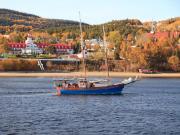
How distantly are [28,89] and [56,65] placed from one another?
59979 millimetres

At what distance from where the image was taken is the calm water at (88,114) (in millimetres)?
55656

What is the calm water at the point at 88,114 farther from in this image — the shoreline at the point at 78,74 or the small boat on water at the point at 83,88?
the shoreline at the point at 78,74

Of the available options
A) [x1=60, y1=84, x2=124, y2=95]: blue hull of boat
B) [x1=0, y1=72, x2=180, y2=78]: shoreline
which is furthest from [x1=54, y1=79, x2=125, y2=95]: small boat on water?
[x1=0, y1=72, x2=180, y2=78]: shoreline

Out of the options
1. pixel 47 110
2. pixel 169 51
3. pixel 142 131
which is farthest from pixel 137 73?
pixel 142 131

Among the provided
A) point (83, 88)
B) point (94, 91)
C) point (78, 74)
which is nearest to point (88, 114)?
point (83, 88)

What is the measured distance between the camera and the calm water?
183ft

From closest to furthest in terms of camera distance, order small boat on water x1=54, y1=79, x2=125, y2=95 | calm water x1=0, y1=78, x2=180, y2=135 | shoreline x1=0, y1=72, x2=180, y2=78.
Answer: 1. calm water x1=0, y1=78, x2=180, y2=135
2. small boat on water x1=54, y1=79, x2=125, y2=95
3. shoreline x1=0, y1=72, x2=180, y2=78

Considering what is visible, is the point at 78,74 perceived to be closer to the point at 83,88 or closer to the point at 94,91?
the point at 94,91

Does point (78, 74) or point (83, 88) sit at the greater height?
point (78, 74)

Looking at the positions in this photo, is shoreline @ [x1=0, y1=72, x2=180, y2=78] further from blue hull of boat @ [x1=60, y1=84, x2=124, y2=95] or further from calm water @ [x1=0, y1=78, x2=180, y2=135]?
blue hull of boat @ [x1=60, y1=84, x2=124, y2=95]

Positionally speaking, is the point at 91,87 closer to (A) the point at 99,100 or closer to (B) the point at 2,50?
(A) the point at 99,100

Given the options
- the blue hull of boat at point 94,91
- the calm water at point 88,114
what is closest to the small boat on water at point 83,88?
the blue hull of boat at point 94,91

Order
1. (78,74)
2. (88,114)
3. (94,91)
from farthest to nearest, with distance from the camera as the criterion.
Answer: (78,74)
(94,91)
(88,114)

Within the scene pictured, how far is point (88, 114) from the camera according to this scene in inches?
2653
